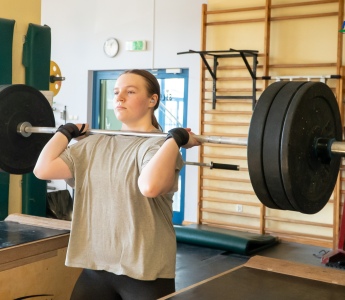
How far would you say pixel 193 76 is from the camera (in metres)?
6.73

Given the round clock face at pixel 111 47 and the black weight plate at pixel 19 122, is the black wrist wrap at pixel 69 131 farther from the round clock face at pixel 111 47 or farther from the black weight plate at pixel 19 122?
the round clock face at pixel 111 47

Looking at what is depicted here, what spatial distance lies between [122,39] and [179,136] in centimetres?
559

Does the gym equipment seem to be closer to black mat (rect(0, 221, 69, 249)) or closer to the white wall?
black mat (rect(0, 221, 69, 249))

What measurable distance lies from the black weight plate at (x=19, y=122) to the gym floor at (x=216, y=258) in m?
2.05

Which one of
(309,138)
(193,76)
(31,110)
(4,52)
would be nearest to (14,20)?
(4,52)

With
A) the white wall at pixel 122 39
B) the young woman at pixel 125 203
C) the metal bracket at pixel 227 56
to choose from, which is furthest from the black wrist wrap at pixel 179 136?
the white wall at pixel 122 39

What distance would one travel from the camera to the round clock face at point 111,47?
7363 millimetres

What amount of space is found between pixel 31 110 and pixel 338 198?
374 centimetres

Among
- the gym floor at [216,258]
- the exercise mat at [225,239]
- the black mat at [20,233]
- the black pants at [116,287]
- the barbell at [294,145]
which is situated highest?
the barbell at [294,145]

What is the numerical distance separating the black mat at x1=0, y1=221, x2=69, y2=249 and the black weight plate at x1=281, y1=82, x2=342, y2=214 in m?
1.26

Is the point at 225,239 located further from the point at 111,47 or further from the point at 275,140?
the point at 275,140

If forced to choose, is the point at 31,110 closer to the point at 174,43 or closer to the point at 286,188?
the point at 286,188

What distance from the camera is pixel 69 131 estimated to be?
224 centimetres

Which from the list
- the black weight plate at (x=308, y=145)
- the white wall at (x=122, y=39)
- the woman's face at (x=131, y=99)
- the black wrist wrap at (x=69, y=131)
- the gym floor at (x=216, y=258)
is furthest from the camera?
the white wall at (x=122, y=39)
